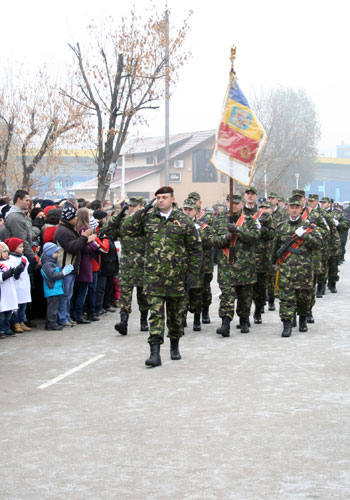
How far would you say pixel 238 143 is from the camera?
12297 mm

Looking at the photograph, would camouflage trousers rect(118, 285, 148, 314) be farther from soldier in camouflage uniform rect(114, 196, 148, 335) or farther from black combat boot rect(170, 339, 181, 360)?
black combat boot rect(170, 339, 181, 360)

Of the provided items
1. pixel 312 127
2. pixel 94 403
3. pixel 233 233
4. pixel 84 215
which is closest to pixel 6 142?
pixel 84 215

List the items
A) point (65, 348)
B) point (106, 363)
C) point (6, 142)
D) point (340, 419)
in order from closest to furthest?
point (340, 419), point (106, 363), point (65, 348), point (6, 142)

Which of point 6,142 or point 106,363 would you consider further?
point 6,142

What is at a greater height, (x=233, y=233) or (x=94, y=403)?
(x=233, y=233)

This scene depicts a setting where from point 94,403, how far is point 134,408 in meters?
0.45

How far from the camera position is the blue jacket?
12523mm

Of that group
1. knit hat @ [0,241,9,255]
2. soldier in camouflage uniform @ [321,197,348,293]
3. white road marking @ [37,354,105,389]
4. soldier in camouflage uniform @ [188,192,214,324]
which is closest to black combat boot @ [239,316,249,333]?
soldier in camouflage uniform @ [188,192,214,324]

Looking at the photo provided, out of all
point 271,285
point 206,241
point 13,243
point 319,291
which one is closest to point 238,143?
point 206,241

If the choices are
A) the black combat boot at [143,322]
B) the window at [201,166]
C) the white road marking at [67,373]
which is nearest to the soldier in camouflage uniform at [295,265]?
the black combat boot at [143,322]

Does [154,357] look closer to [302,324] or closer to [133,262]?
[133,262]

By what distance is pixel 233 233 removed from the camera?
461 inches

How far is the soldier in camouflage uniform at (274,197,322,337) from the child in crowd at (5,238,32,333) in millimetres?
3685

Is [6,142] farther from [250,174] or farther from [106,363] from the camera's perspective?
[106,363]
